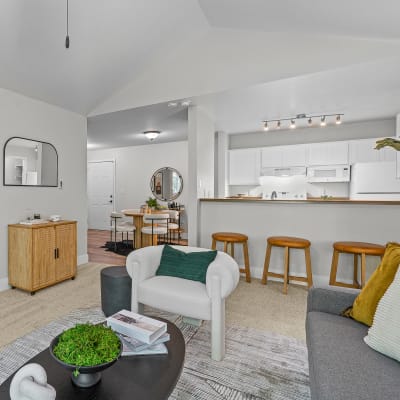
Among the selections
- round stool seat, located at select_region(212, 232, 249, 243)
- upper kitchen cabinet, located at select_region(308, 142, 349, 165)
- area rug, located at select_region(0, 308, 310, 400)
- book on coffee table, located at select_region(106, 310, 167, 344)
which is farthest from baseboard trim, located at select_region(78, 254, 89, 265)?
upper kitchen cabinet, located at select_region(308, 142, 349, 165)

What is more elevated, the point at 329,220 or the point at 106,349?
the point at 329,220

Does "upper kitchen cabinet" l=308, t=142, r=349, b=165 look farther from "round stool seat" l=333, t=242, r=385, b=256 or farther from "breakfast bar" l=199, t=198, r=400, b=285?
"round stool seat" l=333, t=242, r=385, b=256

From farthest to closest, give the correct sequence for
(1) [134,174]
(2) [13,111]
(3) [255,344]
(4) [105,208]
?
(4) [105,208] → (1) [134,174] → (2) [13,111] → (3) [255,344]

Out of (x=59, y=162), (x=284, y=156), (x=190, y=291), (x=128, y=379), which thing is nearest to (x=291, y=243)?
(x=190, y=291)

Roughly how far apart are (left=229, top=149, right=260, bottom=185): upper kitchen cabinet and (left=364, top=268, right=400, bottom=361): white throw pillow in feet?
14.0

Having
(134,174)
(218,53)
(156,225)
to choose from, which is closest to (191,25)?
(218,53)

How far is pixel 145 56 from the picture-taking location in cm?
335

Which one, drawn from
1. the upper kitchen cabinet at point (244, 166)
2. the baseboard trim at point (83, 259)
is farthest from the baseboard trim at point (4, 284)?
the upper kitchen cabinet at point (244, 166)

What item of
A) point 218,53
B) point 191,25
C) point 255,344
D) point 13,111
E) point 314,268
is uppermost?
point 191,25

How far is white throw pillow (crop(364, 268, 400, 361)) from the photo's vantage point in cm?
109

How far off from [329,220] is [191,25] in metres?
2.93

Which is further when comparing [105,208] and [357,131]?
[105,208]

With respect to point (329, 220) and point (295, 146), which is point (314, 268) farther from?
point (295, 146)

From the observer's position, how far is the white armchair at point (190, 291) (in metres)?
1.76
